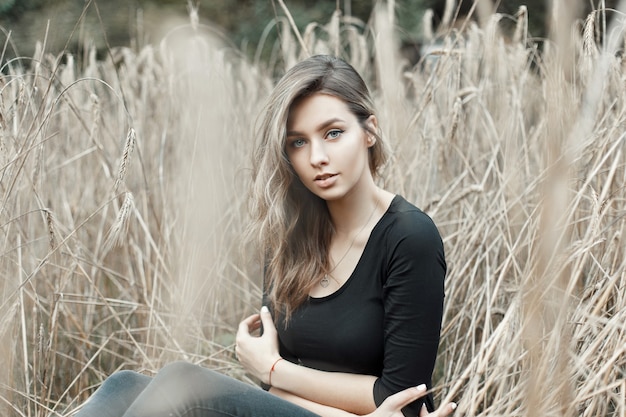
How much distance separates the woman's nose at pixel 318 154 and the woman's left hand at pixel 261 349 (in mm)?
372

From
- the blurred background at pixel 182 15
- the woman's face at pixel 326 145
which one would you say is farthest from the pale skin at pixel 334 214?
the blurred background at pixel 182 15

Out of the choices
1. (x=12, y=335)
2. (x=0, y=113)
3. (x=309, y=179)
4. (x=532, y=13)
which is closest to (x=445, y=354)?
(x=309, y=179)

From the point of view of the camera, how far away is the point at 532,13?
5.51 meters

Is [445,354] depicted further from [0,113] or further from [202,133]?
[0,113]

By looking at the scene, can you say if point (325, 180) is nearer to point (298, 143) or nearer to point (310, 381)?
point (298, 143)

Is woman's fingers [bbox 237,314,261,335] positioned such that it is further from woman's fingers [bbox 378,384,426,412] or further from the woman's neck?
woman's fingers [bbox 378,384,426,412]

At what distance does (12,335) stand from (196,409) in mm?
693

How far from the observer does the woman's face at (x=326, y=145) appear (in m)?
1.38

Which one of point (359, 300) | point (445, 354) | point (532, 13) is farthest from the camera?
point (532, 13)

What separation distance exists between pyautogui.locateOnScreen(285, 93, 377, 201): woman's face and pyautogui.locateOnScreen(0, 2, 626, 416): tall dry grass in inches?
6.8

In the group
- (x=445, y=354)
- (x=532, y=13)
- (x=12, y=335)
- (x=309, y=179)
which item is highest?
(x=532, y=13)

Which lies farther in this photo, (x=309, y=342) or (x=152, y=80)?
(x=152, y=80)

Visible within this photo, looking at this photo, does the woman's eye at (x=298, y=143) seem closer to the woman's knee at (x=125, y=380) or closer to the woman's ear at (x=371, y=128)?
the woman's ear at (x=371, y=128)

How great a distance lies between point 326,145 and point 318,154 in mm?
32
